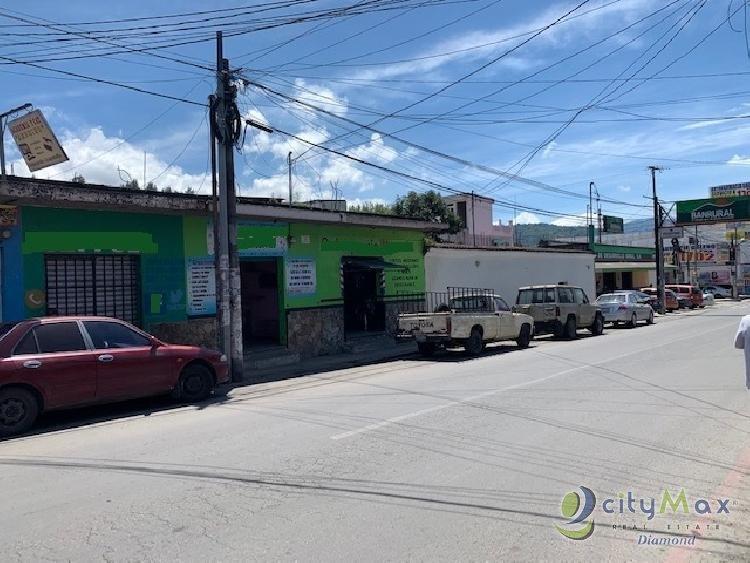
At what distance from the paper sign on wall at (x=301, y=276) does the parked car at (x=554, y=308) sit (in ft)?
24.3

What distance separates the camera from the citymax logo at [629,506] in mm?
4980

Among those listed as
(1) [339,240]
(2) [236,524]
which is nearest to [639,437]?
(2) [236,524]

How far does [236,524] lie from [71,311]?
1037 cm

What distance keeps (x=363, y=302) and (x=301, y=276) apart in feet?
13.7

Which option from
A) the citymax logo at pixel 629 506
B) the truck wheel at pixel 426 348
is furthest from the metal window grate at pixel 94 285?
the citymax logo at pixel 629 506

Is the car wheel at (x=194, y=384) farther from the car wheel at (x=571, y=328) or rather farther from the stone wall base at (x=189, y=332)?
the car wheel at (x=571, y=328)

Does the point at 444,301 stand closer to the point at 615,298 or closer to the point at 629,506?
the point at 615,298

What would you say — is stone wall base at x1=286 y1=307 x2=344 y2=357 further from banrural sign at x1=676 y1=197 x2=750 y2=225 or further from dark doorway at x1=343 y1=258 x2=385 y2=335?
banrural sign at x1=676 y1=197 x2=750 y2=225

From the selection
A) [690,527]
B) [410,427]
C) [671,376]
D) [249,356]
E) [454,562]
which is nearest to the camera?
[454,562]

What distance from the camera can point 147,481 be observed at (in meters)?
6.16

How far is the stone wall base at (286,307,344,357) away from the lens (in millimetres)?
18297

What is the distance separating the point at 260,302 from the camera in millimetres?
19453

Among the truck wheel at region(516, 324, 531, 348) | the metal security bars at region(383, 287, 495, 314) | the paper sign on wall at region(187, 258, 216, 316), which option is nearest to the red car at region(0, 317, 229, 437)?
the paper sign on wall at region(187, 258, 216, 316)

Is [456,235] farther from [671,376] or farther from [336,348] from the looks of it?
[671,376]
